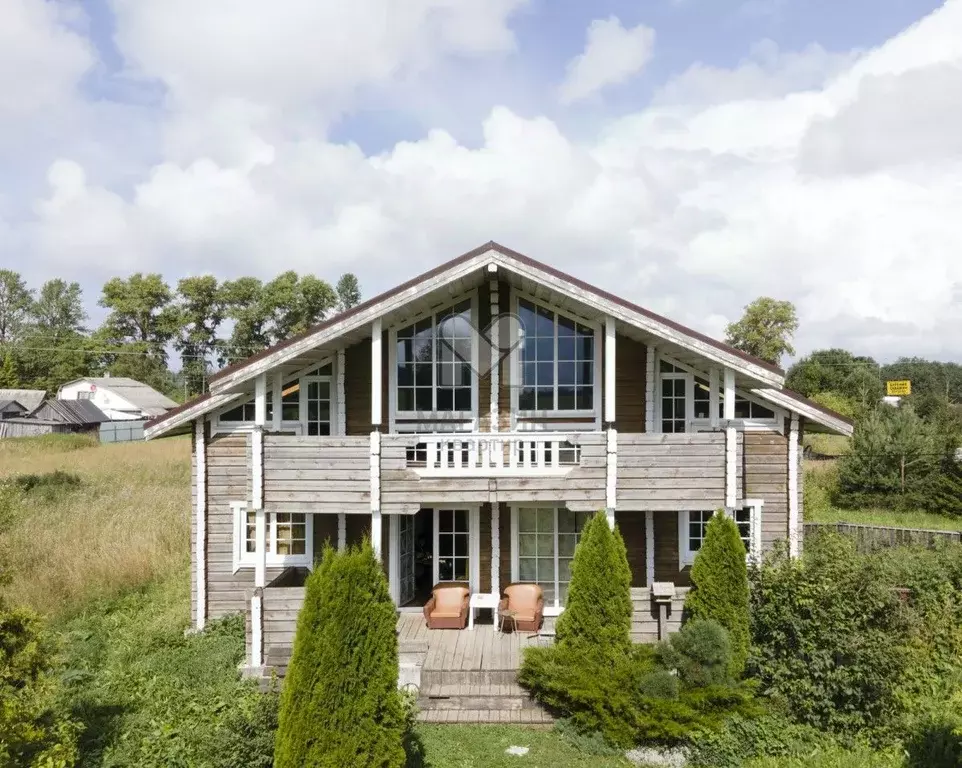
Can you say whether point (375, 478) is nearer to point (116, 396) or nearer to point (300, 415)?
point (300, 415)

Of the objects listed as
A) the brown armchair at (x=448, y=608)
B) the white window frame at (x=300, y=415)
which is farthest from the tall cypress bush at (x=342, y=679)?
the white window frame at (x=300, y=415)

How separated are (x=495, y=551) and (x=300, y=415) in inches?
187

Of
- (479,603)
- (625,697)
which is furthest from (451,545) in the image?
(625,697)

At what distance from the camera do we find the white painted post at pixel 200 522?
12992 mm

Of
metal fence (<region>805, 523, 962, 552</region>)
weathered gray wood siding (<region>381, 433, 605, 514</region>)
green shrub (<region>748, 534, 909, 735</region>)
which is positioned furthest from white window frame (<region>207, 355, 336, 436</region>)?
metal fence (<region>805, 523, 962, 552</region>)

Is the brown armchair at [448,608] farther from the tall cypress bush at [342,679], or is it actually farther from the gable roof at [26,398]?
the gable roof at [26,398]

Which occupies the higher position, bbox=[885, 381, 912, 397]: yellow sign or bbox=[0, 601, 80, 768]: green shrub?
bbox=[885, 381, 912, 397]: yellow sign

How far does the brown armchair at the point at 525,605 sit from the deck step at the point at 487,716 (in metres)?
2.09

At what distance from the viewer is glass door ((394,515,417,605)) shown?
13164 millimetres

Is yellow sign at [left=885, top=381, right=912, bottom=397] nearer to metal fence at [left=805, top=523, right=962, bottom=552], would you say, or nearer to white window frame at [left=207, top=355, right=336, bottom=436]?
metal fence at [left=805, top=523, right=962, bottom=552]

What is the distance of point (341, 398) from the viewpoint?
42.5ft

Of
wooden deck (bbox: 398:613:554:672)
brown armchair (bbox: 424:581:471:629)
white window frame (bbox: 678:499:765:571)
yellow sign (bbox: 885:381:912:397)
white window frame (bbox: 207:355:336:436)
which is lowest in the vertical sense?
wooden deck (bbox: 398:613:554:672)

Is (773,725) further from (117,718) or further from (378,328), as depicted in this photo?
(117,718)

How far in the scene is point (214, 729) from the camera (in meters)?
8.48
